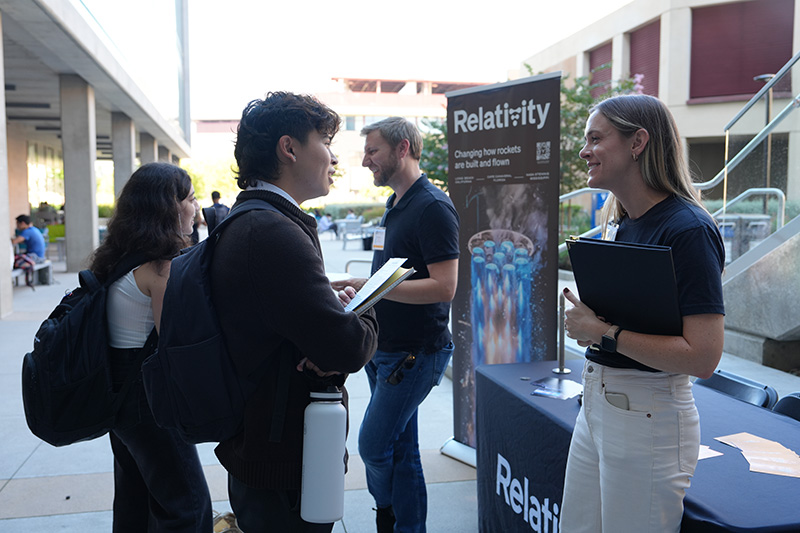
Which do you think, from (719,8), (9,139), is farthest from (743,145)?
(9,139)

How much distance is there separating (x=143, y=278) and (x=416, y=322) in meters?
1.20

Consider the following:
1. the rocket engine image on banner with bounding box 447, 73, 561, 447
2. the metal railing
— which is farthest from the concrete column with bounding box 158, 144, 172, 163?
the rocket engine image on banner with bounding box 447, 73, 561, 447

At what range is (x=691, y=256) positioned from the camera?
65.4 inches

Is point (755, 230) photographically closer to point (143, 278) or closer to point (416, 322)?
point (416, 322)

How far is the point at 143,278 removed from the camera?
2.28 meters

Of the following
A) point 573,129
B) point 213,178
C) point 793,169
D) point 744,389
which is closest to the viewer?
point 744,389

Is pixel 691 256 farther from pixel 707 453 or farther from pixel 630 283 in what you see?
pixel 707 453

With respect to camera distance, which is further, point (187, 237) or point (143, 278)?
point (187, 237)

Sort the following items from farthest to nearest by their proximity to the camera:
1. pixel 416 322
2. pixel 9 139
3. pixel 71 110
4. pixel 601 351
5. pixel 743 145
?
pixel 9 139 → pixel 71 110 → pixel 743 145 → pixel 416 322 → pixel 601 351

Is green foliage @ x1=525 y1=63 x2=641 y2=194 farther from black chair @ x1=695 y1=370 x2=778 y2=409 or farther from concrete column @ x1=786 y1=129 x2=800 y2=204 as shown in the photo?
black chair @ x1=695 y1=370 x2=778 y2=409

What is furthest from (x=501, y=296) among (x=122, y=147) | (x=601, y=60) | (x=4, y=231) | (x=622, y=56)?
(x=601, y=60)

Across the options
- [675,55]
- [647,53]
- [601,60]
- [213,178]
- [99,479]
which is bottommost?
[99,479]

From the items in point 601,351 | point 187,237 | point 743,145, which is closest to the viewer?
point 601,351

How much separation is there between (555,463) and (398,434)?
766 mm
